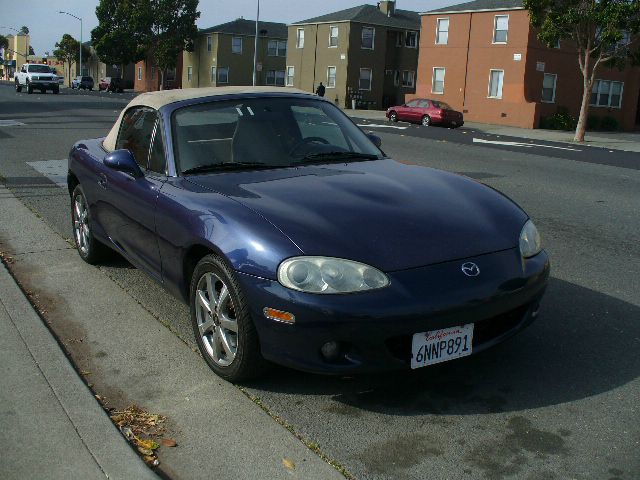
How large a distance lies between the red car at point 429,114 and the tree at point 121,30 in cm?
4337

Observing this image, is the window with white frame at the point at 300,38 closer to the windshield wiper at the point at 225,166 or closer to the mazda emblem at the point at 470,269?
the windshield wiper at the point at 225,166

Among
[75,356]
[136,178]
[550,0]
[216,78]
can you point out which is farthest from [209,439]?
[216,78]

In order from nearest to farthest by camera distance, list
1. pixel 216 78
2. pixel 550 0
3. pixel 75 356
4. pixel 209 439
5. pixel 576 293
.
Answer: pixel 209 439 → pixel 75 356 → pixel 576 293 → pixel 550 0 → pixel 216 78

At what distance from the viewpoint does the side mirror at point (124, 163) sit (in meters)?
4.67

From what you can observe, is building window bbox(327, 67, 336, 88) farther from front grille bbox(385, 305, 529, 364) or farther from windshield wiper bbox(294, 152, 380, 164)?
front grille bbox(385, 305, 529, 364)

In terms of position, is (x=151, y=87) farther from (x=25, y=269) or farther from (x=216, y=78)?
(x=25, y=269)

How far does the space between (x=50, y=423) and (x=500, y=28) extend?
4131 centimetres

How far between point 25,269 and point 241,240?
3.28 m

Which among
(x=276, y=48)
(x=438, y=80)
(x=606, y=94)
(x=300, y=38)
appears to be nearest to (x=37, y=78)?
(x=300, y=38)

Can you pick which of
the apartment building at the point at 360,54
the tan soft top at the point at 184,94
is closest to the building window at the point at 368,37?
the apartment building at the point at 360,54

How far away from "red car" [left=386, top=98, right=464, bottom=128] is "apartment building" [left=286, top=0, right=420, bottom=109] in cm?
1671

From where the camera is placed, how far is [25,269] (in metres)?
6.10

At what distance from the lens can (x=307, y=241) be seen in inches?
136

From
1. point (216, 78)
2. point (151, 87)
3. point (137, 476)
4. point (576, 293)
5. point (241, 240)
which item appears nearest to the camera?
point (137, 476)
